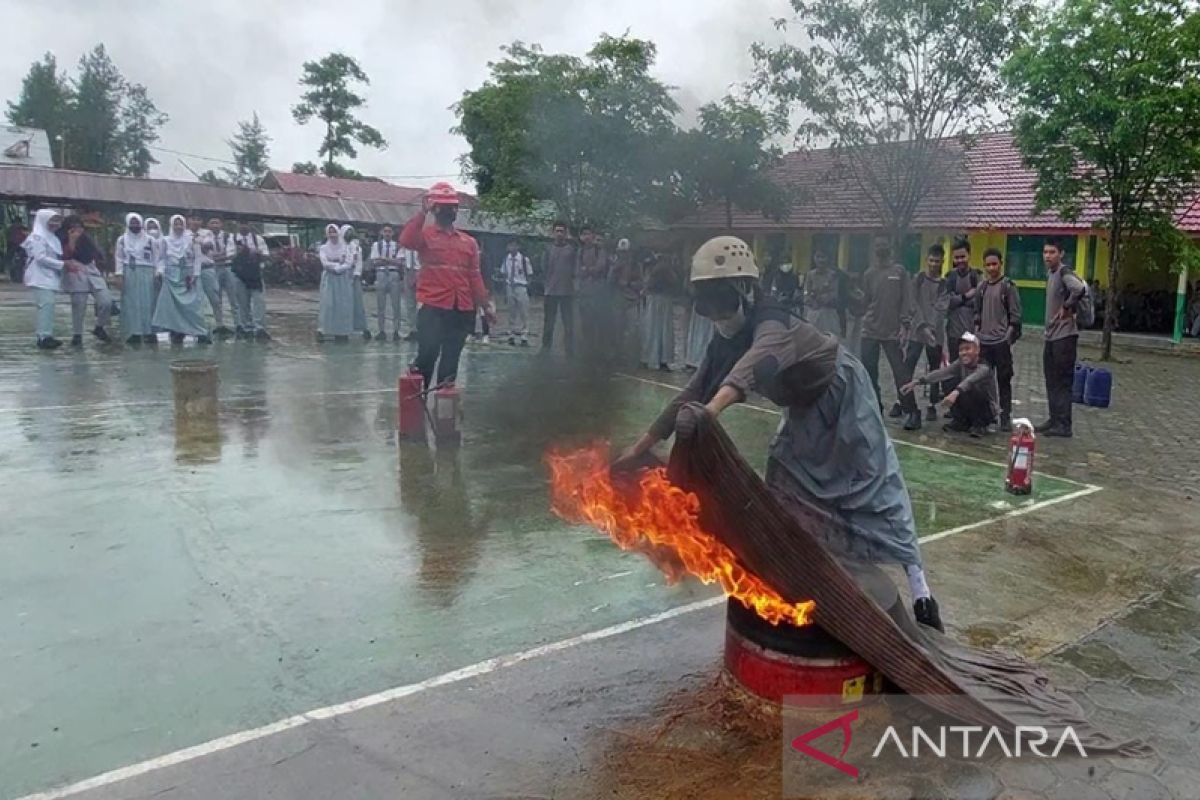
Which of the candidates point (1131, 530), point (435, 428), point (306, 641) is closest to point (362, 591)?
point (306, 641)

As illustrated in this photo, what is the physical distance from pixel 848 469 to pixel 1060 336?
6.38m

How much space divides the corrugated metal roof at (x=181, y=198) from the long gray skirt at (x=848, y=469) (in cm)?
2641

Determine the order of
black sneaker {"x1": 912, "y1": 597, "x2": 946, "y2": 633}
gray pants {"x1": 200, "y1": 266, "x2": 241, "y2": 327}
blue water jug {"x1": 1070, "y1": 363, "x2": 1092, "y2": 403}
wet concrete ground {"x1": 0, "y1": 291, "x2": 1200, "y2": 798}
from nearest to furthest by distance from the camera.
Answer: wet concrete ground {"x1": 0, "y1": 291, "x2": 1200, "y2": 798} < black sneaker {"x1": 912, "y1": 597, "x2": 946, "y2": 633} < blue water jug {"x1": 1070, "y1": 363, "x2": 1092, "y2": 403} < gray pants {"x1": 200, "y1": 266, "x2": 241, "y2": 327}

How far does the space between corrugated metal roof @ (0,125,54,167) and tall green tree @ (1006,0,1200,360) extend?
115 feet

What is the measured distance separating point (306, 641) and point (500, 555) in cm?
136

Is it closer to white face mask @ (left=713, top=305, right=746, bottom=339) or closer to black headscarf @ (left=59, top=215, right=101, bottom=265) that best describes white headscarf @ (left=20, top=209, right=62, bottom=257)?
black headscarf @ (left=59, top=215, right=101, bottom=265)

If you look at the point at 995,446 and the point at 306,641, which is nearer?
the point at 306,641

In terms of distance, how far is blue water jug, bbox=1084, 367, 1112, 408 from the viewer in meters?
11.1

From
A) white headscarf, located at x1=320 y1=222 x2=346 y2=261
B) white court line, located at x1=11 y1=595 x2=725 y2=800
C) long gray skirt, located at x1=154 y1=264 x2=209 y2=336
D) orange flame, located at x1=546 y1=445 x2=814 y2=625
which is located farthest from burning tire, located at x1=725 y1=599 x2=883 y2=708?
white headscarf, located at x1=320 y1=222 x2=346 y2=261

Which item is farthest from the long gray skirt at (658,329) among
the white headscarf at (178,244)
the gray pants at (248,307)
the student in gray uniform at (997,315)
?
the white headscarf at (178,244)

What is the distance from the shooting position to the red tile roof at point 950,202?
2059cm

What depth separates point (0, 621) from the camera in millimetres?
3980

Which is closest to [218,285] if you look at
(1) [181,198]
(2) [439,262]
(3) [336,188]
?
(2) [439,262]

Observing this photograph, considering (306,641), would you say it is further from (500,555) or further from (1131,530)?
(1131,530)
